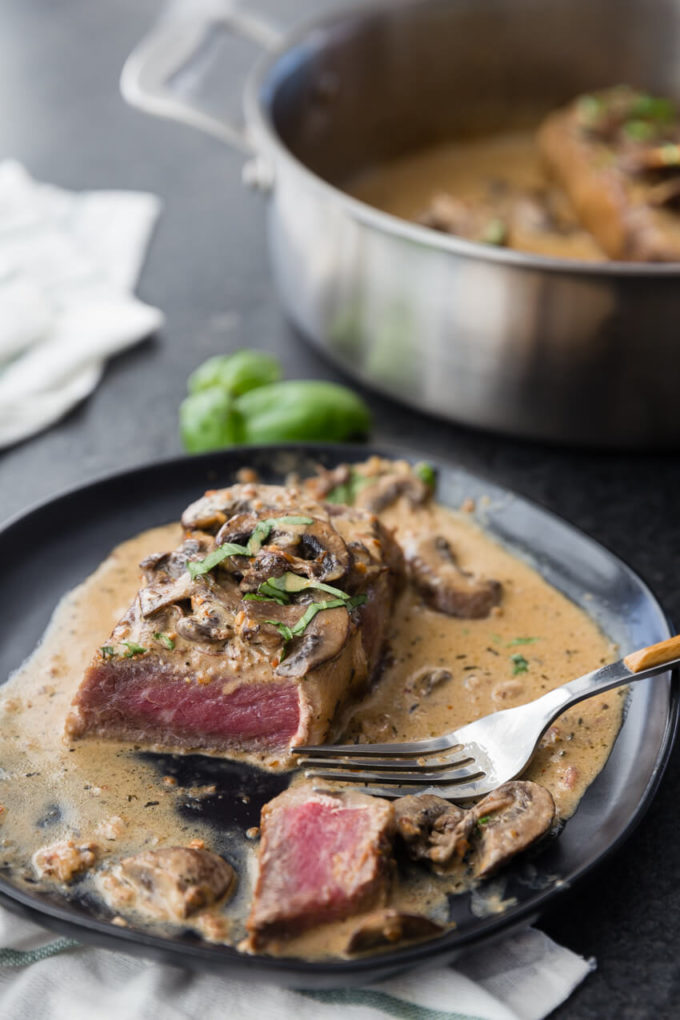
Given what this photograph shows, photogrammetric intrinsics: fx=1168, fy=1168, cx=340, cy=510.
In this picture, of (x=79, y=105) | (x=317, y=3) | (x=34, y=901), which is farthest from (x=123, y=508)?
(x=317, y=3)

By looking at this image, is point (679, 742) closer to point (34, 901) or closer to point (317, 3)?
point (34, 901)

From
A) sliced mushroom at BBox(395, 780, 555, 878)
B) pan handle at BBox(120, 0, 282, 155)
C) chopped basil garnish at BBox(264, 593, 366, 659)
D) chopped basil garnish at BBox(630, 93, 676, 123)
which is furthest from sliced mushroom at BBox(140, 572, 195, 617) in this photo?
chopped basil garnish at BBox(630, 93, 676, 123)

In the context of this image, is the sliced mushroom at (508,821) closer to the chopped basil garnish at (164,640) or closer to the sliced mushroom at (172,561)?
the chopped basil garnish at (164,640)

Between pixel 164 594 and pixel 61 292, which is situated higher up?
pixel 164 594

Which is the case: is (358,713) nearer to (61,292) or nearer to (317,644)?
(317,644)

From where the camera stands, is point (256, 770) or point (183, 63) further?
point (183, 63)

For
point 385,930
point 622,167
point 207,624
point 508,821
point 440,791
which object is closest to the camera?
point 385,930

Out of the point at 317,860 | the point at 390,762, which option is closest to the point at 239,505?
the point at 390,762
